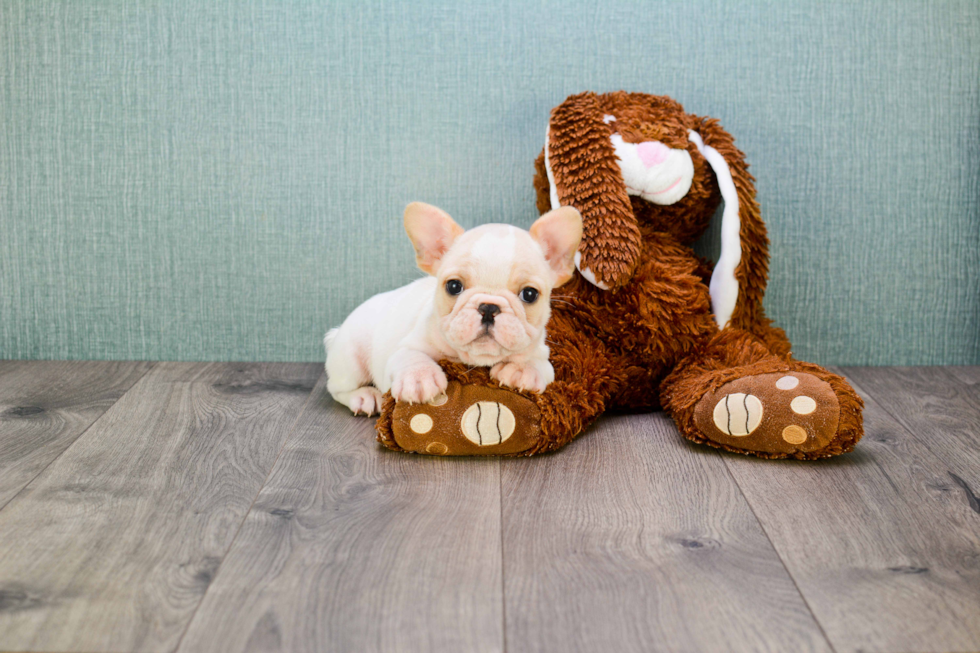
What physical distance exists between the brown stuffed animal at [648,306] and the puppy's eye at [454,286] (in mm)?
117

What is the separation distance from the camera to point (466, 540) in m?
0.98

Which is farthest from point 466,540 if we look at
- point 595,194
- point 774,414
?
point 595,194

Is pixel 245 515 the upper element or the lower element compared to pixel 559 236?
lower

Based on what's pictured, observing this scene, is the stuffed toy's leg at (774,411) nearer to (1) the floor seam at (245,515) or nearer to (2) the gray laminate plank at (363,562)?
(2) the gray laminate plank at (363,562)

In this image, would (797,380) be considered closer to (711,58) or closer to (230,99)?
(711,58)

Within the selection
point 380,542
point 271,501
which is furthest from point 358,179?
point 380,542

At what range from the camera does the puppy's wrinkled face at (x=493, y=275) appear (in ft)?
3.80

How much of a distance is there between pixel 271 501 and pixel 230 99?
0.95 meters

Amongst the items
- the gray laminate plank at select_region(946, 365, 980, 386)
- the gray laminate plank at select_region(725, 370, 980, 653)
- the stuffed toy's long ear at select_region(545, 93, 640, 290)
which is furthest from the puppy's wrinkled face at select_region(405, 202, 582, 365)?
the gray laminate plank at select_region(946, 365, 980, 386)

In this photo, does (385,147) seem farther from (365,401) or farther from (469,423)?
(469,423)

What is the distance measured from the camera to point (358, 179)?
5.66ft

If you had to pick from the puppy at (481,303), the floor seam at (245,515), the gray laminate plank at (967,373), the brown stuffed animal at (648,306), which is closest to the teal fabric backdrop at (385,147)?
the gray laminate plank at (967,373)

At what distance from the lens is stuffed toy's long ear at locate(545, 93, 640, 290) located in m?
1.37

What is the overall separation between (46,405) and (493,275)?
2.88 feet
